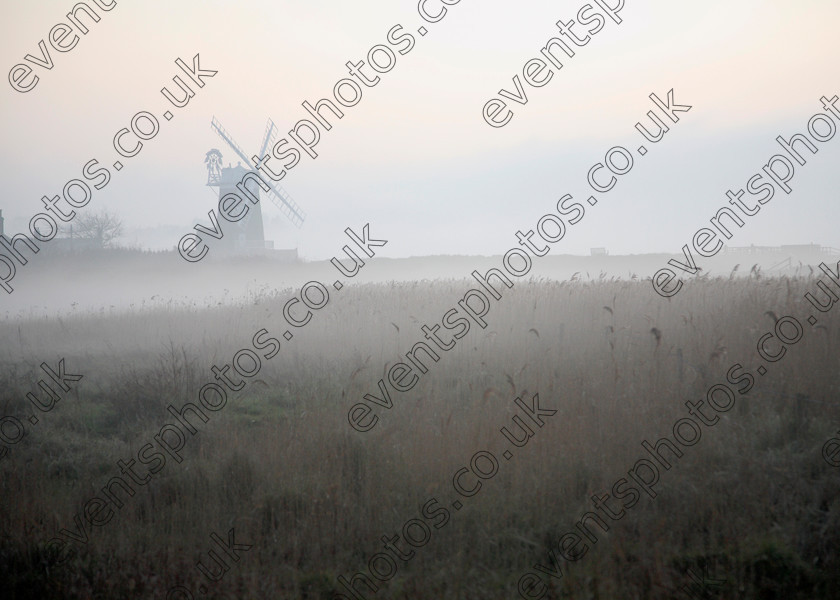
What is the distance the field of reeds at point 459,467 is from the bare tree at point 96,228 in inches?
1706

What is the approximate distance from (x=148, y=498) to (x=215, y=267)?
35774 mm

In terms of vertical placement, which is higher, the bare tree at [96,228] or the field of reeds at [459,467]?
the bare tree at [96,228]

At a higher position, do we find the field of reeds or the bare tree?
the bare tree

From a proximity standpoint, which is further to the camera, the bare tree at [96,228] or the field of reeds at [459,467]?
the bare tree at [96,228]

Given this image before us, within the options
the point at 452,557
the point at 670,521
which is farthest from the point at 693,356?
the point at 452,557

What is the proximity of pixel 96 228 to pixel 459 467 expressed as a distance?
49.9 meters

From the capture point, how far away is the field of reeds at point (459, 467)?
3643mm

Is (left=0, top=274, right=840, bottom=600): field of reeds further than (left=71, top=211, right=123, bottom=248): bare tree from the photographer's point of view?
No

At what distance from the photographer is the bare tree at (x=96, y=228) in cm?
4541

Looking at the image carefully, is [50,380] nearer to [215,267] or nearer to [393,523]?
[393,523]

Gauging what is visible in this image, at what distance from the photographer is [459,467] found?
488cm

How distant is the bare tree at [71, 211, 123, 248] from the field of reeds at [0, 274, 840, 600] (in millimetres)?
43345

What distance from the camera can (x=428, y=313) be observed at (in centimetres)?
1152

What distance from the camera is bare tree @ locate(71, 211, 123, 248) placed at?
149ft
